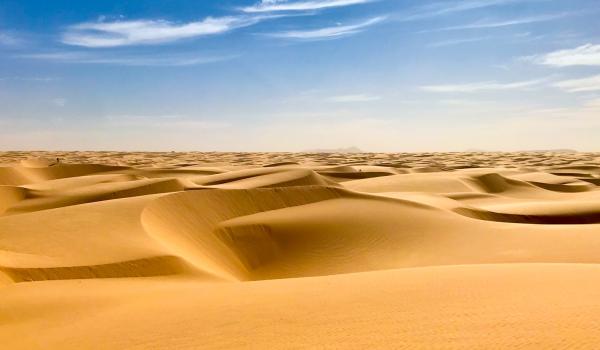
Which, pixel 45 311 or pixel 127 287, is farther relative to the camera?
pixel 127 287

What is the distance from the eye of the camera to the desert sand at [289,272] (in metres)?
3.96

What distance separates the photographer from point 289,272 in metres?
9.73

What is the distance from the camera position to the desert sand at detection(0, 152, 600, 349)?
3.96 m

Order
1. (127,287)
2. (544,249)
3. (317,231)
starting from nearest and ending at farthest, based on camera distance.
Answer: (127,287), (544,249), (317,231)

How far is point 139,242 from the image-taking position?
28.9ft

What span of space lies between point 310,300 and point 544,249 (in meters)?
6.31

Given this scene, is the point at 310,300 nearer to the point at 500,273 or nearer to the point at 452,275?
the point at 452,275

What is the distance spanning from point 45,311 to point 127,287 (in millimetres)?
1346

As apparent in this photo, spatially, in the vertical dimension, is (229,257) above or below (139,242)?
below

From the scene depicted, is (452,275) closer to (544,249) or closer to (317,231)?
(544,249)

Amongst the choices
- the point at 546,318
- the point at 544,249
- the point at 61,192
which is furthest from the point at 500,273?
the point at 61,192

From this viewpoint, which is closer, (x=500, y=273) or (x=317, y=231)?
(x=500, y=273)

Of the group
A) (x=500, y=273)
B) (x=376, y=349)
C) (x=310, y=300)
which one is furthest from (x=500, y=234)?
(x=376, y=349)

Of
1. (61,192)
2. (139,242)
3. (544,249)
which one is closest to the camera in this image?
(139,242)
